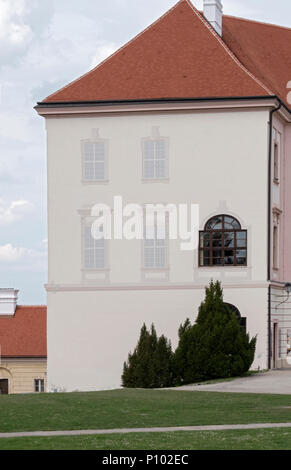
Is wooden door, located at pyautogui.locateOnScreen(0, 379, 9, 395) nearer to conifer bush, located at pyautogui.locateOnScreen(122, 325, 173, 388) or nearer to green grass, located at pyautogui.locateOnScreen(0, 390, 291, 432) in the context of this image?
conifer bush, located at pyautogui.locateOnScreen(122, 325, 173, 388)

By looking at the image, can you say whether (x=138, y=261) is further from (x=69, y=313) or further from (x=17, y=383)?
(x=17, y=383)

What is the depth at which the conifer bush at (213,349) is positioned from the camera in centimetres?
3900

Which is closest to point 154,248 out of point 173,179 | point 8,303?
point 173,179

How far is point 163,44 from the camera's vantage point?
4881 centimetres

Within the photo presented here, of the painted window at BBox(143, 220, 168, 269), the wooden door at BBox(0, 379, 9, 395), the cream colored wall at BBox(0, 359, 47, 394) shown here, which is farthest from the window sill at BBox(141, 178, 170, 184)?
the wooden door at BBox(0, 379, 9, 395)

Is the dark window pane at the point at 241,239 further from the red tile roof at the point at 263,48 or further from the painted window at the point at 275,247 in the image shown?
the red tile roof at the point at 263,48

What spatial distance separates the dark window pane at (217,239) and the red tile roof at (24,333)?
1743 centimetres

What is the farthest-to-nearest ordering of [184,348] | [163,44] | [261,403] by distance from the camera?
[163,44] → [184,348] → [261,403]

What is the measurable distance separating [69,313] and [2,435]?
24449 mm

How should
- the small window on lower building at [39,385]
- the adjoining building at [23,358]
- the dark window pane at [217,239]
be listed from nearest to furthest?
the dark window pane at [217,239] < the small window on lower building at [39,385] < the adjoining building at [23,358]

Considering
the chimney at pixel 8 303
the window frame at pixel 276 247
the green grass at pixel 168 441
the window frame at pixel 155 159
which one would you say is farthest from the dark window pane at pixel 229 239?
the green grass at pixel 168 441

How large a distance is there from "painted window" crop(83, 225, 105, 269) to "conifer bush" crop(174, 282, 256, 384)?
7.03 meters

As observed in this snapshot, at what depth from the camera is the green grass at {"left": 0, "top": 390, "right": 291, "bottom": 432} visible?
23.9 meters

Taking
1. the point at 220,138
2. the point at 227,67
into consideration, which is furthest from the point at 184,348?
the point at 227,67
